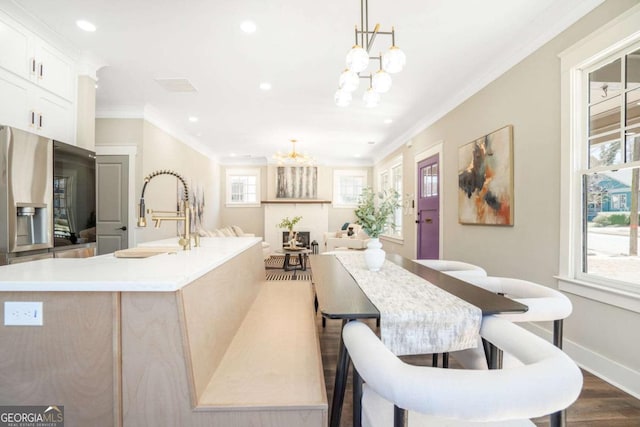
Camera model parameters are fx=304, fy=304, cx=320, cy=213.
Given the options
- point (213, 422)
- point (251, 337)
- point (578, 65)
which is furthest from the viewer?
point (578, 65)

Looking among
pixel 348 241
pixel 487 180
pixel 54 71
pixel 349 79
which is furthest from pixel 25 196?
pixel 348 241

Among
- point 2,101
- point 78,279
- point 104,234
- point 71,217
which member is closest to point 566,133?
point 78,279

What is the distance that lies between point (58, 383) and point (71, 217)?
217 cm

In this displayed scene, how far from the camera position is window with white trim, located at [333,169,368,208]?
878cm

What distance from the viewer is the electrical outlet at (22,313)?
102 centimetres

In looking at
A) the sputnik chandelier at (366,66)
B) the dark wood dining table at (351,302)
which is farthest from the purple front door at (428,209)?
the dark wood dining table at (351,302)

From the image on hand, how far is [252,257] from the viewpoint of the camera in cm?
243

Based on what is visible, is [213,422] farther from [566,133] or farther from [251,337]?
[566,133]

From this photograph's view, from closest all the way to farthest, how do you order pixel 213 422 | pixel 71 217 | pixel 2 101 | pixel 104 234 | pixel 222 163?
1. pixel 213 422
2. pixel 2 101
3. pixel 71 217
4. pixel 104 234
5. pixel 222 163

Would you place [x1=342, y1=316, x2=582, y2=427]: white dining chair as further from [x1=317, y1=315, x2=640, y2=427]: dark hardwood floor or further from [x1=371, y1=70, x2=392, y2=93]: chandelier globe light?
[x1=371, y1=70, x2=392, y2=93]: chandelier globe light

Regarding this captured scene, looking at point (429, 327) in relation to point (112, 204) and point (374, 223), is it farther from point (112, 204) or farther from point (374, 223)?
point (112, 204)

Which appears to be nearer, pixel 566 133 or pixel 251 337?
pixel 251 337

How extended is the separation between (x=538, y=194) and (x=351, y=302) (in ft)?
7.25

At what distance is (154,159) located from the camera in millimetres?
4859
